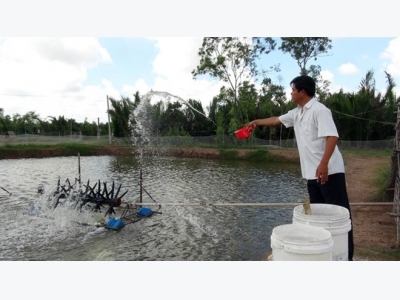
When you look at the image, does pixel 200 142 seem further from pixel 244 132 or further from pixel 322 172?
pixel 322 172

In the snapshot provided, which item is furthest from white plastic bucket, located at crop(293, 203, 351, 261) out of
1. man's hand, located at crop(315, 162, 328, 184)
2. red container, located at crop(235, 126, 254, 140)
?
red container, located at crop(235, 126, 254, 140)

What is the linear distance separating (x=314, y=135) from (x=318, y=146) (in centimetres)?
10

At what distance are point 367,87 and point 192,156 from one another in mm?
14381

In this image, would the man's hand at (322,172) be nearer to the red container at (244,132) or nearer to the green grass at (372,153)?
the red container at (244,132)

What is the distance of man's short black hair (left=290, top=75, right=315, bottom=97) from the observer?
10.3 feet

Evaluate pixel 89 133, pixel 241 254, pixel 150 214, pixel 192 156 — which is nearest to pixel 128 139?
pixel 192 156

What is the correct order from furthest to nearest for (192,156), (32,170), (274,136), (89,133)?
(89,133) < (274,136) < (192,156) < (32,170)

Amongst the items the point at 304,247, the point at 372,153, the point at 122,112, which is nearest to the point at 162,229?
the point at 304,247

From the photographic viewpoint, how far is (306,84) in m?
3.15

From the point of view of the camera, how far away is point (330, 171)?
303cm

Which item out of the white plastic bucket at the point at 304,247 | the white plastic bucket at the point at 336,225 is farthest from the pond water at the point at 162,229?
the white plastic bucket at the point at 304,247

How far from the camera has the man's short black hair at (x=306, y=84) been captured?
315 cm

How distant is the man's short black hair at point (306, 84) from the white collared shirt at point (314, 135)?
78mm

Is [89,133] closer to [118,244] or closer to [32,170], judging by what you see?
[32,170]
